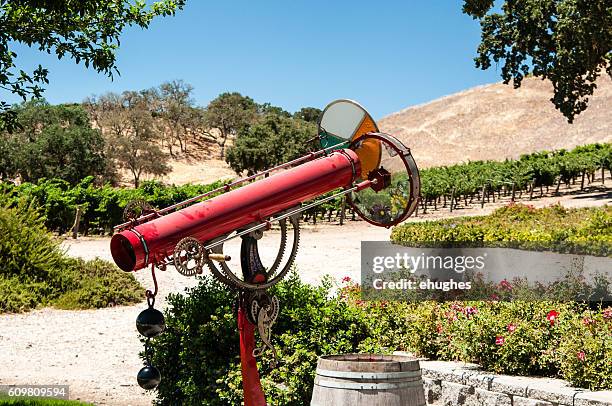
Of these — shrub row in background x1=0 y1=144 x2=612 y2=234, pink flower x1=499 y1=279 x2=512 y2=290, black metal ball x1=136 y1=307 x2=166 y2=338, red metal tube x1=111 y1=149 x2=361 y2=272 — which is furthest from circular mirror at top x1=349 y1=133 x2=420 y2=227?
shrub row in background x1=0 y1=144 x2=612 y2=234

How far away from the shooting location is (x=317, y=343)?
6.71 metres

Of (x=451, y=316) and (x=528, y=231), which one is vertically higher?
(x=528, y=231)

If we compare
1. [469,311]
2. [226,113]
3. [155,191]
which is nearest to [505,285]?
[469,311]

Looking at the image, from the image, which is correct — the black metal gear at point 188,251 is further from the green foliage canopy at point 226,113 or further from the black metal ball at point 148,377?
the green foliage canopy at point 226,113

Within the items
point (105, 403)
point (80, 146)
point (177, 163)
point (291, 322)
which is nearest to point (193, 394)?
point (291, 322)

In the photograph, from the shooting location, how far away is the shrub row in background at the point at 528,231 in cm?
1196

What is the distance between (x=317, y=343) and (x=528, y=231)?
1023cm

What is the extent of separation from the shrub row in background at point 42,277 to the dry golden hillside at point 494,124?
238 ft

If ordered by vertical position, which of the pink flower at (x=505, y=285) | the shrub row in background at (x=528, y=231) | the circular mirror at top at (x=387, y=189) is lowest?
the pink flower at (x=505, y=285)

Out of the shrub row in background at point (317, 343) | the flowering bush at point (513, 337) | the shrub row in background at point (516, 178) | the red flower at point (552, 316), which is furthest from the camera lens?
the shrub row in background at point (516, 178)

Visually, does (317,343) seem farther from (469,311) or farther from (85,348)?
(85,348)

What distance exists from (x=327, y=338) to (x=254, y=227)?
2.36 meters

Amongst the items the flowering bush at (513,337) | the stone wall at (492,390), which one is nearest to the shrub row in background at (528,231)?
the flowering bush at (513,337)

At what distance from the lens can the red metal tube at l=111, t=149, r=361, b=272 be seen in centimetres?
442
